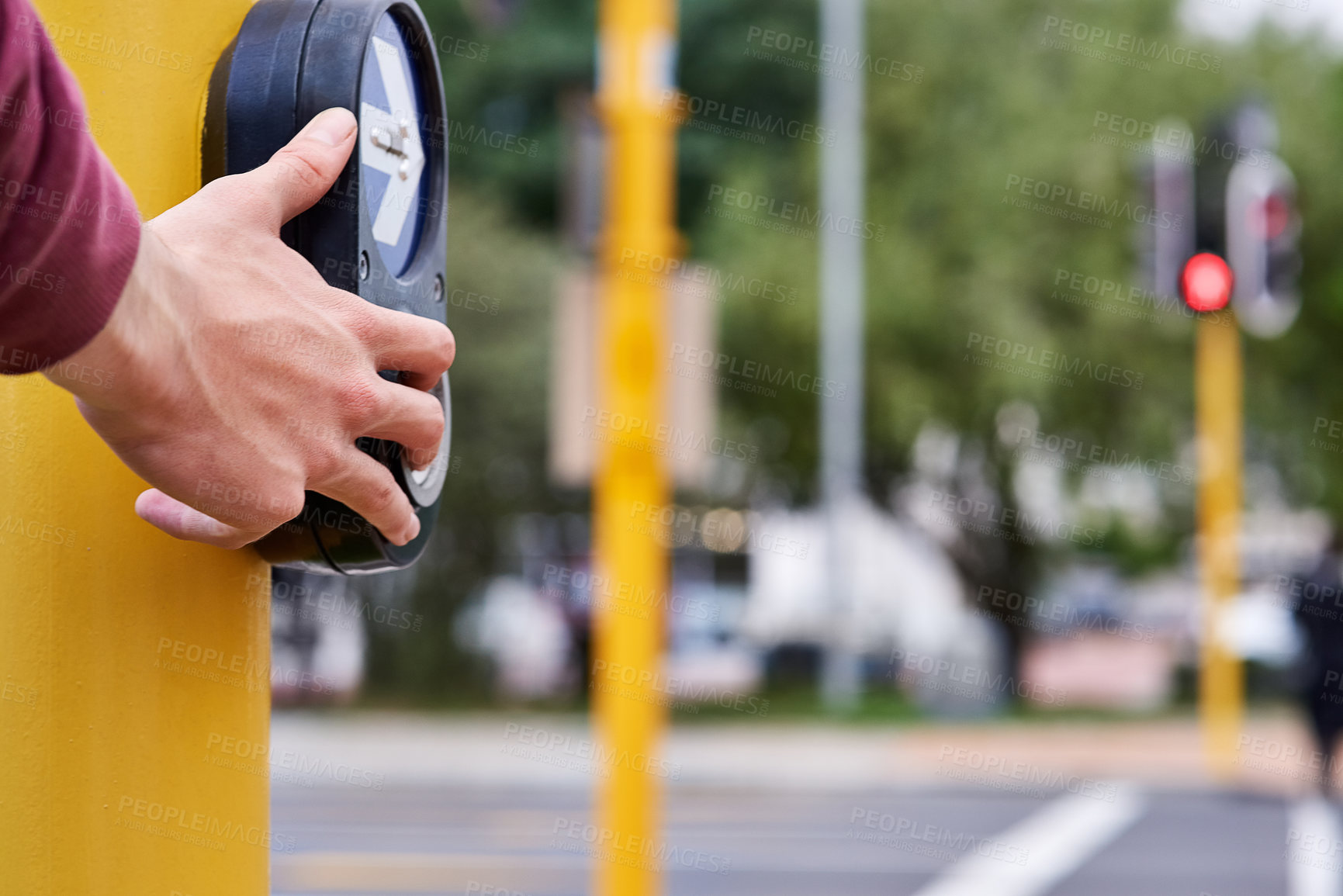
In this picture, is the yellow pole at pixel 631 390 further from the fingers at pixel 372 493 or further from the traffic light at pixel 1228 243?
the traffic light at pixel 1228 243

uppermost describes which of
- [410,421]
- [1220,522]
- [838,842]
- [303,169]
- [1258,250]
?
[1258,250]

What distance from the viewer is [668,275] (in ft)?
13.5

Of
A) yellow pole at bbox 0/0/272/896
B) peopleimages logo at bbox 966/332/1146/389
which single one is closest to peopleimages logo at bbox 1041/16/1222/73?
peopleimages logo at bbox 966/332/1146/389

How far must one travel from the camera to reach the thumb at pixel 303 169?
35.5 inches

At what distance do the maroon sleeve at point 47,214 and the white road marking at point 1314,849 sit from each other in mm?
7895

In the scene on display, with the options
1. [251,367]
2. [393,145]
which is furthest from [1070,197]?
[251,367]

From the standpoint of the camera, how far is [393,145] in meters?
1.04

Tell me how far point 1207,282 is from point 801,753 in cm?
633

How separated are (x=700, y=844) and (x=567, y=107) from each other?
6.20 m

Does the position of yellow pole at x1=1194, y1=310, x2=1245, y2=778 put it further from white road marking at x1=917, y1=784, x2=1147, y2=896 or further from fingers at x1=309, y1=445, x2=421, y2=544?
fingers at x1=309, y1=445, x2=421, y2=544

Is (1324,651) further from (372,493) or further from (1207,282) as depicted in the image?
(372,493)

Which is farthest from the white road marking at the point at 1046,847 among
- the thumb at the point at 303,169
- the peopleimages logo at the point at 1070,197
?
the peopleimages logo at the point at 1070,197

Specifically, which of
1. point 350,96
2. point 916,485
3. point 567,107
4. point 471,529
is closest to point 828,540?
point 916,485

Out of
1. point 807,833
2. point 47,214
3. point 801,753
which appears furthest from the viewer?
point 801,753
